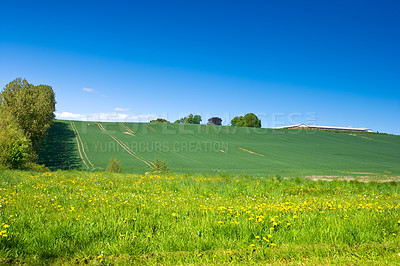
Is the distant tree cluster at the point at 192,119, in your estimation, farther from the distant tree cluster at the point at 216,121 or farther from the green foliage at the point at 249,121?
the green foliage at the point at 249,121

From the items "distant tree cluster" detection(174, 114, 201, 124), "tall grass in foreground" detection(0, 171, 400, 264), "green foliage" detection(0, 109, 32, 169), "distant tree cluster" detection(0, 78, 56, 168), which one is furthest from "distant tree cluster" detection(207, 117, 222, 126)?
"tall grass in foreground" detection(0, 171, 400, 264)

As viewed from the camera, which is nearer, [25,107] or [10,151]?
[10,151]

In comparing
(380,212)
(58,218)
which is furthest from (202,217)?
(380,212)

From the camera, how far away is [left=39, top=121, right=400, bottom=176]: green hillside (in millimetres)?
41000

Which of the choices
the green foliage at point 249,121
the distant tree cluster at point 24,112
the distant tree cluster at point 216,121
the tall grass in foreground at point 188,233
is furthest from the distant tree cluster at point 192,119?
the tall grass in foreground at point 188,233

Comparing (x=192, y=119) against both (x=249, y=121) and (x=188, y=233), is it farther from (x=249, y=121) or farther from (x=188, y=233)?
(x=188, y=233)

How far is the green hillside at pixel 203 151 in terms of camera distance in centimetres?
4100

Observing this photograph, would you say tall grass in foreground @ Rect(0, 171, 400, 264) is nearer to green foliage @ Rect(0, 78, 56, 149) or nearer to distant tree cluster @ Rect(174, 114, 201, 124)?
green foliage @ Rect(0, 78, 56, 149)

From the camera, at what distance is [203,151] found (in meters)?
56.4

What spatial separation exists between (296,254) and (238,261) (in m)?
1.08

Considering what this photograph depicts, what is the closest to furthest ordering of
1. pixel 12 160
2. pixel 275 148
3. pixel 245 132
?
1. pixel 12 160
2. pixel 275 148
3. pixel 245 132

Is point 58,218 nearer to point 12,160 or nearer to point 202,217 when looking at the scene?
point 202,217

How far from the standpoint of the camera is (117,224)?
515 centimetres

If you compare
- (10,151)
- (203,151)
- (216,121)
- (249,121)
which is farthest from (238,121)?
(10,151)
